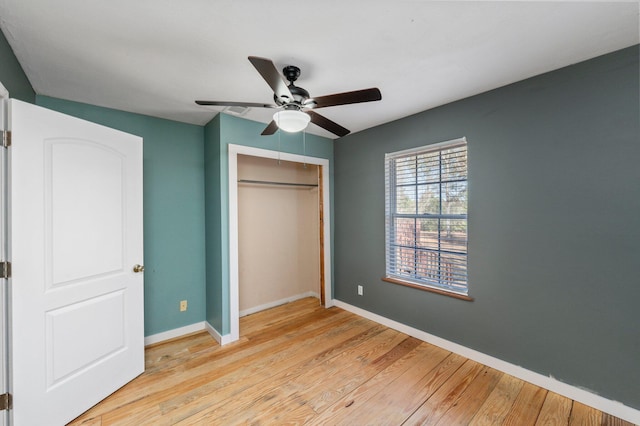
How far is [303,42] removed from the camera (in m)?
1.59

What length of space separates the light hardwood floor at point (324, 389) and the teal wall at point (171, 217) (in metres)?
0.42

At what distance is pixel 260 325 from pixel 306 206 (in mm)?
1896

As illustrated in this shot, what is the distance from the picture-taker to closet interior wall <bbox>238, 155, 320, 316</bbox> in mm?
3581

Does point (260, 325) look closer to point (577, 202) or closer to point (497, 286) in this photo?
point (497, 286)

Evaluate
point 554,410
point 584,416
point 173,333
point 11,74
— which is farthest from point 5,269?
point 584,416

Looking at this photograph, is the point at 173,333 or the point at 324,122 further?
the point at 173,333

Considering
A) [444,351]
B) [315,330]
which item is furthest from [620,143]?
[315,330]

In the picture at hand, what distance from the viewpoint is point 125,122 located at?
2621 millimetres

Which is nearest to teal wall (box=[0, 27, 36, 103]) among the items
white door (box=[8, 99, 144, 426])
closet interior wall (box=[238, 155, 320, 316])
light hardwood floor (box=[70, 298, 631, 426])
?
white door (box=[8, 99, 144, 426])

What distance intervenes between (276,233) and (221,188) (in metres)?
1.40

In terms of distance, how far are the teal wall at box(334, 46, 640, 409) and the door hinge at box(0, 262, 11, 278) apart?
10.7 ft

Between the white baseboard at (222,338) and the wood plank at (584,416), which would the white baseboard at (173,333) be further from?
the wood plank at (584,416)

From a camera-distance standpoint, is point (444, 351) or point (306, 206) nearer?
point (444, 351)

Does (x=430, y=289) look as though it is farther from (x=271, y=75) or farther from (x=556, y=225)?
(x=271, y=75)
